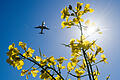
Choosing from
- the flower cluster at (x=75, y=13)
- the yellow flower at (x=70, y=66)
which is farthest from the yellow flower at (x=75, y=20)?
the yellow flower at (x=70, y=66)

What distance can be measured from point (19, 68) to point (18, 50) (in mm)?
281

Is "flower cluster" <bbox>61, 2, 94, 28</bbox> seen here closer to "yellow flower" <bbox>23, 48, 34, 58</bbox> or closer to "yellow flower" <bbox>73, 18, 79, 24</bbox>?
Answer: "yellow flower" <bbox>73, 18, 79, 24</bbox>

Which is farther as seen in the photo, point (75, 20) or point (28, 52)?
point (75, 20)

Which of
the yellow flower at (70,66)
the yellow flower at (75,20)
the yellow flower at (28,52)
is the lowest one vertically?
the yellow flower at (70,66)

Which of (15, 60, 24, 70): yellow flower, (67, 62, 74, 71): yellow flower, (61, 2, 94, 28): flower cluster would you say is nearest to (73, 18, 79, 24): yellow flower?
(61, 2, 94, 28): flower cluster

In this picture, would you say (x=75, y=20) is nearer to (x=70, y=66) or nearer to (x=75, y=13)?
(x=75, y=13)

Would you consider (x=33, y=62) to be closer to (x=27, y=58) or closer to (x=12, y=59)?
(x=27, y=58)

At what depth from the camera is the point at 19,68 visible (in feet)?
6.66

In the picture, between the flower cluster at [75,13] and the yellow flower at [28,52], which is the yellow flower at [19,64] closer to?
the yellow flower at [28,52]

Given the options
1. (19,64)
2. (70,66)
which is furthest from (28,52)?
(70,66)

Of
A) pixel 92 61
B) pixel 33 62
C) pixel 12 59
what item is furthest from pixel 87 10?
pixel 12 59

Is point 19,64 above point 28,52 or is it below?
below

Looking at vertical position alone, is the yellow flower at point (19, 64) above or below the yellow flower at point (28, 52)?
below

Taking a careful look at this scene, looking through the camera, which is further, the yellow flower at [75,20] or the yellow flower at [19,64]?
the yellow flower at [75,20]
